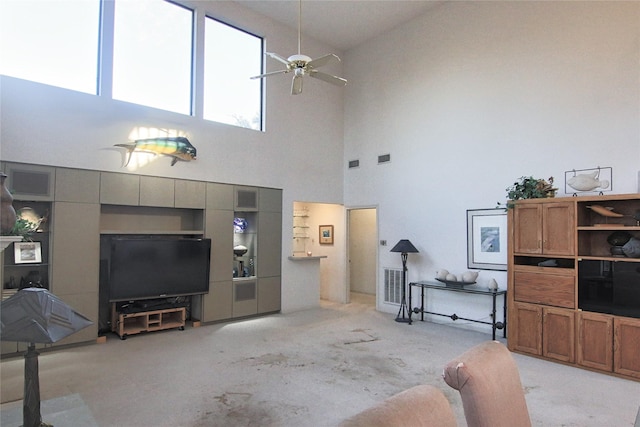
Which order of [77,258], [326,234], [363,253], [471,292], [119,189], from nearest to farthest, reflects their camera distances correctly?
[77,258]
[119,189]
[471,292]
[326,234]
[363,253]

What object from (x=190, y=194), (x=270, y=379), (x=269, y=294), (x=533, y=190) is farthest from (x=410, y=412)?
(x=269, y=294)

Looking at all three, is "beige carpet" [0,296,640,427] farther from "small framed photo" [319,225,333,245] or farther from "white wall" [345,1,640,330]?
"small framed photo" [319,225,333,245]

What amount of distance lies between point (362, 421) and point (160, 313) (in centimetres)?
568

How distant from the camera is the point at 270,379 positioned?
409 cm

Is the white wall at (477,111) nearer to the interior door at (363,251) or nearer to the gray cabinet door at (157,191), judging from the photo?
the interior door at (363,251)

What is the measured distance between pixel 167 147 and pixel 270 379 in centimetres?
373

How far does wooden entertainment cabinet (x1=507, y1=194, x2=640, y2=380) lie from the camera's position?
4.21 meters

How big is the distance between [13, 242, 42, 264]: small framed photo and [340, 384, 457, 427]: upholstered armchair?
18.1ft

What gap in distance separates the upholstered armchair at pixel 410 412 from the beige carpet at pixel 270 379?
2.37 m

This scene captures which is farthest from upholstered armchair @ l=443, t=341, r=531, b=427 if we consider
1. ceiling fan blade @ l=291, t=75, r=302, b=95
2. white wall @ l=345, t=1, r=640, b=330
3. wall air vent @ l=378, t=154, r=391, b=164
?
wall air vent @ l=378, t=154, r=391, b=164

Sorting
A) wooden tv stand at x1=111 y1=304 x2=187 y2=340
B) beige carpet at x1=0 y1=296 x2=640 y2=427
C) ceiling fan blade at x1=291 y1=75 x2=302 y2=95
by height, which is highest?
ceiling fan blade at x1=291 y1=75 x2=302 y2=95

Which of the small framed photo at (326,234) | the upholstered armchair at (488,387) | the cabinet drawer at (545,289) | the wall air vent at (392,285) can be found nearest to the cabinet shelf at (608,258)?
the cabinet drawer at (545,289)

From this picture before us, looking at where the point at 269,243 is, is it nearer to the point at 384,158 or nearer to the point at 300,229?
the point at 300,229

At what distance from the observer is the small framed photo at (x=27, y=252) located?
4.84m
